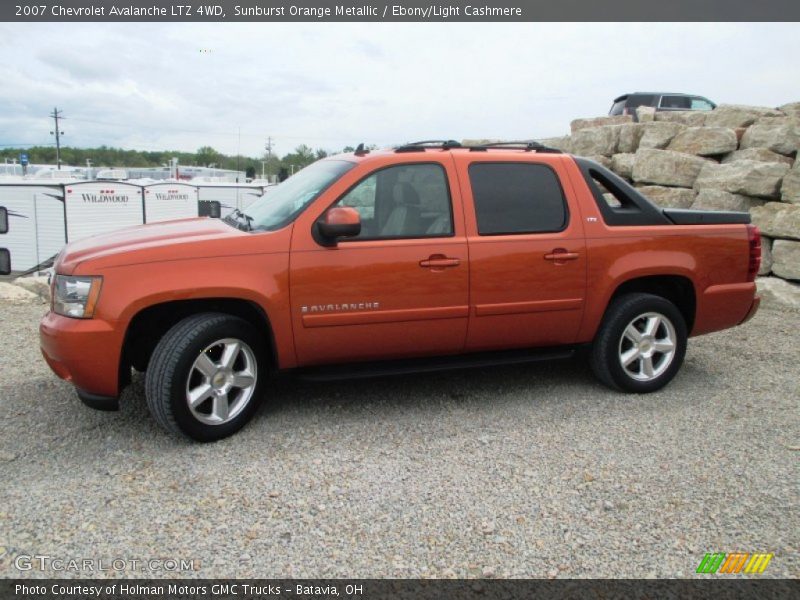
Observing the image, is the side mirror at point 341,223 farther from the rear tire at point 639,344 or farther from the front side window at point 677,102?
the front side window at point 677,102

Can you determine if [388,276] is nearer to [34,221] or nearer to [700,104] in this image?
[34,221]

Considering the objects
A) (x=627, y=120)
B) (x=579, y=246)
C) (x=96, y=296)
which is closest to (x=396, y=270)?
(x=579, y=246)

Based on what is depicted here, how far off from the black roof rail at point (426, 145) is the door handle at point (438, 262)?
0.82 m

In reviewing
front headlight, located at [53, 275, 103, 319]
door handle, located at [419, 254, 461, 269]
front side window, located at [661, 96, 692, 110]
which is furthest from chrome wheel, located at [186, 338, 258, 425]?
front side window, located at [661, 96, 692, 110]

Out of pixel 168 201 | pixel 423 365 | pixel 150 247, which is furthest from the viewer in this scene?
pixel 168 201

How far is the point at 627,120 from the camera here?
1409 cm

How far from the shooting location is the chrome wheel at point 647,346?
15.6 ft

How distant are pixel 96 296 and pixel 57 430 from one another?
106 centimetres

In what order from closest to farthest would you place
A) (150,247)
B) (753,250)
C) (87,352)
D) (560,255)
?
1. (87,352)
2. (150,247)
3. (560,255)
4. (753,250)

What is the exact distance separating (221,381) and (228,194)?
12910 mm

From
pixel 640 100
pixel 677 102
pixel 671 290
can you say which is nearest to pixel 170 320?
pixel 671 290

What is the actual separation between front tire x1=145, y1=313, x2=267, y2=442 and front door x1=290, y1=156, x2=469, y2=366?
338 mm

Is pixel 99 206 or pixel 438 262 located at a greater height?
pixel 438 262

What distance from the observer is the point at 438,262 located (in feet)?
13.6
